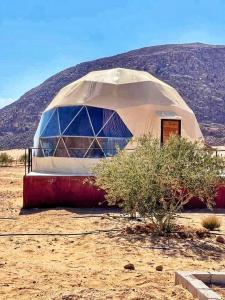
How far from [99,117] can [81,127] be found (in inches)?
28.3

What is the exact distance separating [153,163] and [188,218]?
3.63 m

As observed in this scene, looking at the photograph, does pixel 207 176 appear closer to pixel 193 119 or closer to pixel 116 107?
pixel 116 107

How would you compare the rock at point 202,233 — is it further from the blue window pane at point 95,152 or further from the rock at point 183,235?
the blue window pane at point 95,152

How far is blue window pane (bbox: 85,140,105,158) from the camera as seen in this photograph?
54.9 ft

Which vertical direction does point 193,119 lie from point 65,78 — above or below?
below

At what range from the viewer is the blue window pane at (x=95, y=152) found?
54.9 feet

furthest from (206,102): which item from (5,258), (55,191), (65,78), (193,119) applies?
→ (5,258)

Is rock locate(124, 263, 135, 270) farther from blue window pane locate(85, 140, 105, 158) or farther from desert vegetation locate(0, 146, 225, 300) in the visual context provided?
blue window pane locate(85, 140, 105, 158)

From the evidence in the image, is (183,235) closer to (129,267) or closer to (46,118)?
(129,267)

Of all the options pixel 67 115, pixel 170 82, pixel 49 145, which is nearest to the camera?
pixel 67 115

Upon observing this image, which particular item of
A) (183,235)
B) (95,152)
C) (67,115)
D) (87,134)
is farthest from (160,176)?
(67,115)

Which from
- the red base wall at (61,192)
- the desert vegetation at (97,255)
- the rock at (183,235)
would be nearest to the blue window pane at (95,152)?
the red base wall at (61,192)

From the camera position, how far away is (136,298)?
19.4 feet

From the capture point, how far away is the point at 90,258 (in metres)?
8.27
